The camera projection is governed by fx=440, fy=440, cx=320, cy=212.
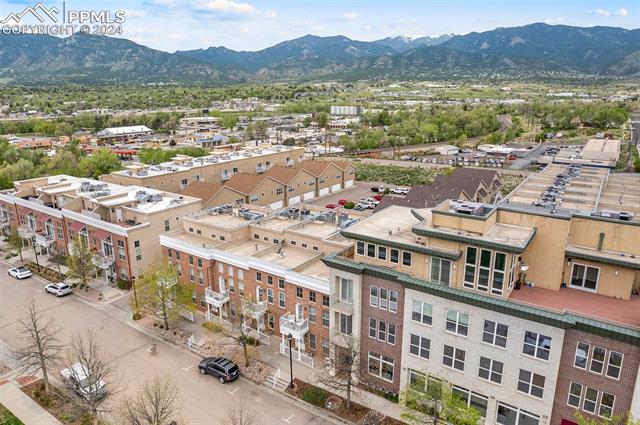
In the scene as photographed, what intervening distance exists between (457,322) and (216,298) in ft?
69.4

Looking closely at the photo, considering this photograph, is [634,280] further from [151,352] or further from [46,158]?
[46,158]

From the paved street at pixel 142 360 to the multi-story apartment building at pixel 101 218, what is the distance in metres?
5.93

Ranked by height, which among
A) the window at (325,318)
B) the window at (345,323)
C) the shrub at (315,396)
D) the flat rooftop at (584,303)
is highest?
the flat rooftop at (584,303)

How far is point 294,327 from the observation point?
107ft

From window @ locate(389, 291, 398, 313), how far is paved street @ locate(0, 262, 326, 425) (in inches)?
327

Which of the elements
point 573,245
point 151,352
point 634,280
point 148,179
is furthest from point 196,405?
point 148,179

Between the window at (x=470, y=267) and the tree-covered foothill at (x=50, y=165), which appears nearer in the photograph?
the window at (x=470, y=267)

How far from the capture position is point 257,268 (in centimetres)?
3584

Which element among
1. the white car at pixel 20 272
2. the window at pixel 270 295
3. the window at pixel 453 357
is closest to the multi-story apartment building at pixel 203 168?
the white car at pixel 20 272

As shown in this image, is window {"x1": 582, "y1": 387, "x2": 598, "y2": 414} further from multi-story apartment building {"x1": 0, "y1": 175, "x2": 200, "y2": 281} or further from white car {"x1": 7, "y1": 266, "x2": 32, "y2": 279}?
white car {"x1": 7, "y1": 266, "x2": 32, "y2": 279}

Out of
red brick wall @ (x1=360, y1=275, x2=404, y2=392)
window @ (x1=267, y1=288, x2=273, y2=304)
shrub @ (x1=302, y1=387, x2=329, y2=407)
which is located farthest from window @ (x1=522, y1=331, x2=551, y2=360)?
window @ (x1=267, y1=288, x2=273, y2=304)

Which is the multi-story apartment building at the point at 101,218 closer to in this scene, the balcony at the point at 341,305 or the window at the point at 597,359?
the balcony at the point at 341,305

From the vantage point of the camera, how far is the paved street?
92.9 ft

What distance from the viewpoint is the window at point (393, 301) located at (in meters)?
27.4
